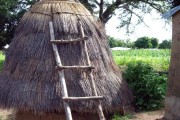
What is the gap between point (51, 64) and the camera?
7.88 meters

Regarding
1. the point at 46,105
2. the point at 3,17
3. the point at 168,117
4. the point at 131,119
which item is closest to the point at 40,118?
the point at 46,105

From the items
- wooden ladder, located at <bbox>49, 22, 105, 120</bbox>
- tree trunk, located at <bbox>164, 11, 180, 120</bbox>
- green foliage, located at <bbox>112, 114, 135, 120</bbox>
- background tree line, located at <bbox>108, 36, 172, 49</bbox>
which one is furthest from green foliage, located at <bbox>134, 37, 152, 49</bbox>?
wooden ladder, located at <bbox>49, 22, 105, 120</bbox>

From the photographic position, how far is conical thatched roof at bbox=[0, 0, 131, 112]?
764 cm

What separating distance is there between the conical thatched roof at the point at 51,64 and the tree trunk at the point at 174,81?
1.10 m

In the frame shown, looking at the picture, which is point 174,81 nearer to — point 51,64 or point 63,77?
point 63,77

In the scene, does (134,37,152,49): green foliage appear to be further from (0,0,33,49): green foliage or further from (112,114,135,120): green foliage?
(112,114,135,120): green foliage

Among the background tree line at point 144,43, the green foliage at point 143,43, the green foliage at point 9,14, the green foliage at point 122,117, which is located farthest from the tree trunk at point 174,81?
the green foliage at point 143,43

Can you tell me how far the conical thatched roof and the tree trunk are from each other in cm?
110

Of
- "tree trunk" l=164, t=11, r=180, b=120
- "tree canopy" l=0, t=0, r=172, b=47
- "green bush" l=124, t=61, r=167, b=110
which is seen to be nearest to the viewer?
"tree trunk" l=164, t=11, r=180, b=120

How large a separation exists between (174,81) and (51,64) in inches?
110

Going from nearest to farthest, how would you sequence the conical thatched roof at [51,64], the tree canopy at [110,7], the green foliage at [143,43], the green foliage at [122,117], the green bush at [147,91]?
1. the conical thatched roof at [51,64]
2. the green foliage at [122,117]
3. the green bush at [147,91]
4. the tree canopy at [110,7]
5. the green foliage at [143,43]

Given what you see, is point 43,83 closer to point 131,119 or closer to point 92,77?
point 92,77

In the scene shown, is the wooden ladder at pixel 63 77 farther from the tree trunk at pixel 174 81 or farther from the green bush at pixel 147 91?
the green bush at pixel 147 91

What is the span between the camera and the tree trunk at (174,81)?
7766 mm
